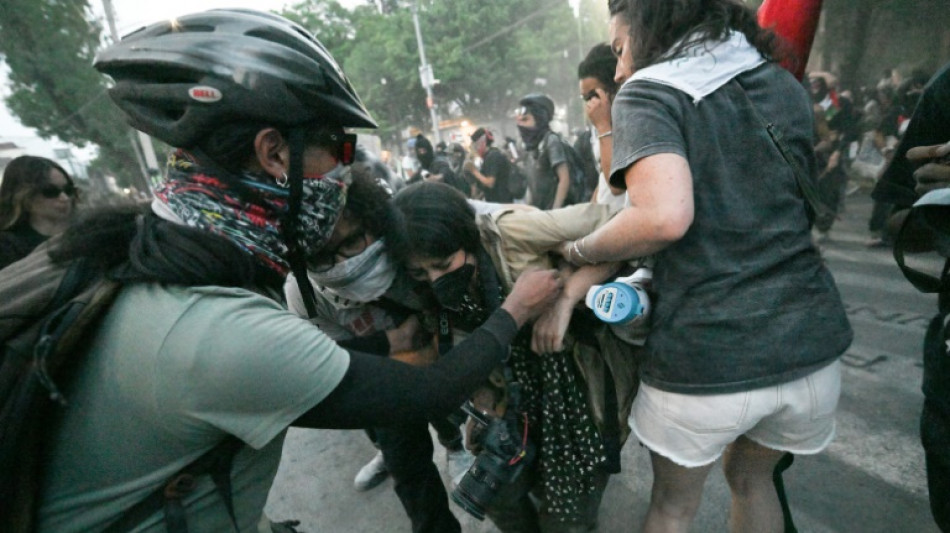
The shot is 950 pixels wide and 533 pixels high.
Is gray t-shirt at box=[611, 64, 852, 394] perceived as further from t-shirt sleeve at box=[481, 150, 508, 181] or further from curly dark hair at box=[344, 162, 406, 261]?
t-shirt sleeve at box=[481, 150, 508, 181]

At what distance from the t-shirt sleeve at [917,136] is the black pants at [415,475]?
1994 mm

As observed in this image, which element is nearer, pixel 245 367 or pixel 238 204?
pixel 245 367

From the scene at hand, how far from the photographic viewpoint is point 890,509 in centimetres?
203

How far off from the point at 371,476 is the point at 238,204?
2.24 metres

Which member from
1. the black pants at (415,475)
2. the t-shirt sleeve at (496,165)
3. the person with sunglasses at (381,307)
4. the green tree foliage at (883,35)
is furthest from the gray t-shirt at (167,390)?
the green tree foliage at (883,35)

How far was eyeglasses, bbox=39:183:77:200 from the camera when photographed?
2.86m

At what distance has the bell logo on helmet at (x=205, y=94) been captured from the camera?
1.07 meters

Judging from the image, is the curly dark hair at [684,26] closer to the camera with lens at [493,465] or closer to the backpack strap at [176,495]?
the camera with lens at [493,465]

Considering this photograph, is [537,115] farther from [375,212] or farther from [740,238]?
[740,238]

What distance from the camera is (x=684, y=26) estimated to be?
125 cm

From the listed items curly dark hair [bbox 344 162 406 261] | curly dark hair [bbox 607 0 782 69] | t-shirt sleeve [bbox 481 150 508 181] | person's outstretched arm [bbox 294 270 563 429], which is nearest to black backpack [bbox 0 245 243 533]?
person's outstretched arm [bbox 294 270 563 429]

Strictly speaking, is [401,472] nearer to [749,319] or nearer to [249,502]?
[249,502]

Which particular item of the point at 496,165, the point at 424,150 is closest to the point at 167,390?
the point at 496,165

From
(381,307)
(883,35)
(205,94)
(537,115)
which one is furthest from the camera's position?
(883,35)
